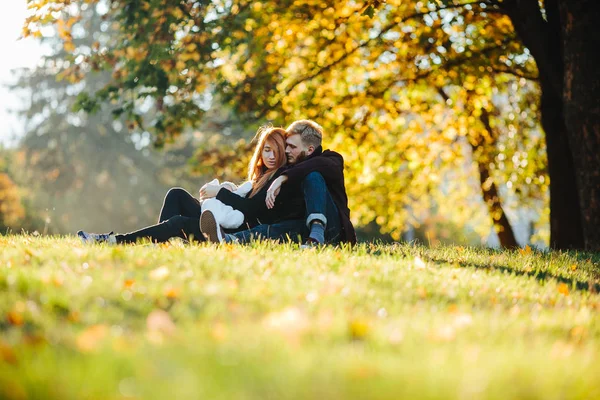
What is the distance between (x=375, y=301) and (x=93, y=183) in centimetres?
3295

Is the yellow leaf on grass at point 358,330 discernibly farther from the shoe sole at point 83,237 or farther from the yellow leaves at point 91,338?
the shoe sole at point 83,237

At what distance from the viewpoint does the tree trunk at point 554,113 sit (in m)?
9.80

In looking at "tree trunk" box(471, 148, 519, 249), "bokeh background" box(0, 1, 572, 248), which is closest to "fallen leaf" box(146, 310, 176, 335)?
"bokeh background" box(0, 1, 572, 248)

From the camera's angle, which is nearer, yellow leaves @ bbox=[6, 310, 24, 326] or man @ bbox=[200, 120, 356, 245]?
yellow leaves @ bbox=[6, 310, 24, 326]

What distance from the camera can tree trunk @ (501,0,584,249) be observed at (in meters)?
9.80

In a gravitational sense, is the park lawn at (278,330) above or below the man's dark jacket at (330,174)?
below

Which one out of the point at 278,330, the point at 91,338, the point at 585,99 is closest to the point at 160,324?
the point at 91,338

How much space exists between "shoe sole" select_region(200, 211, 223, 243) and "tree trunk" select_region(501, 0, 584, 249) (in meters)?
5.95

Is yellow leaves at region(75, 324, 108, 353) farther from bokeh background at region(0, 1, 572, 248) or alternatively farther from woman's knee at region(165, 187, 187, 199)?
bokeh background at region(0, 1, 572, 248)

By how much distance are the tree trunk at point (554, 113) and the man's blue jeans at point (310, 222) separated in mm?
4797

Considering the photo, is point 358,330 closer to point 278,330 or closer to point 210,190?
point 278,330

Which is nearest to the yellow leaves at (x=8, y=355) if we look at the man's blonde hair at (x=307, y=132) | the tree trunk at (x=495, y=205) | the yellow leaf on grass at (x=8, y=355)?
the yellow leaf on grass at (x=8, y=355)

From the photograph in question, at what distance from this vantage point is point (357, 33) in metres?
12.8

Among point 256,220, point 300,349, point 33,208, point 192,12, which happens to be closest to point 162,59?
point 192,12
